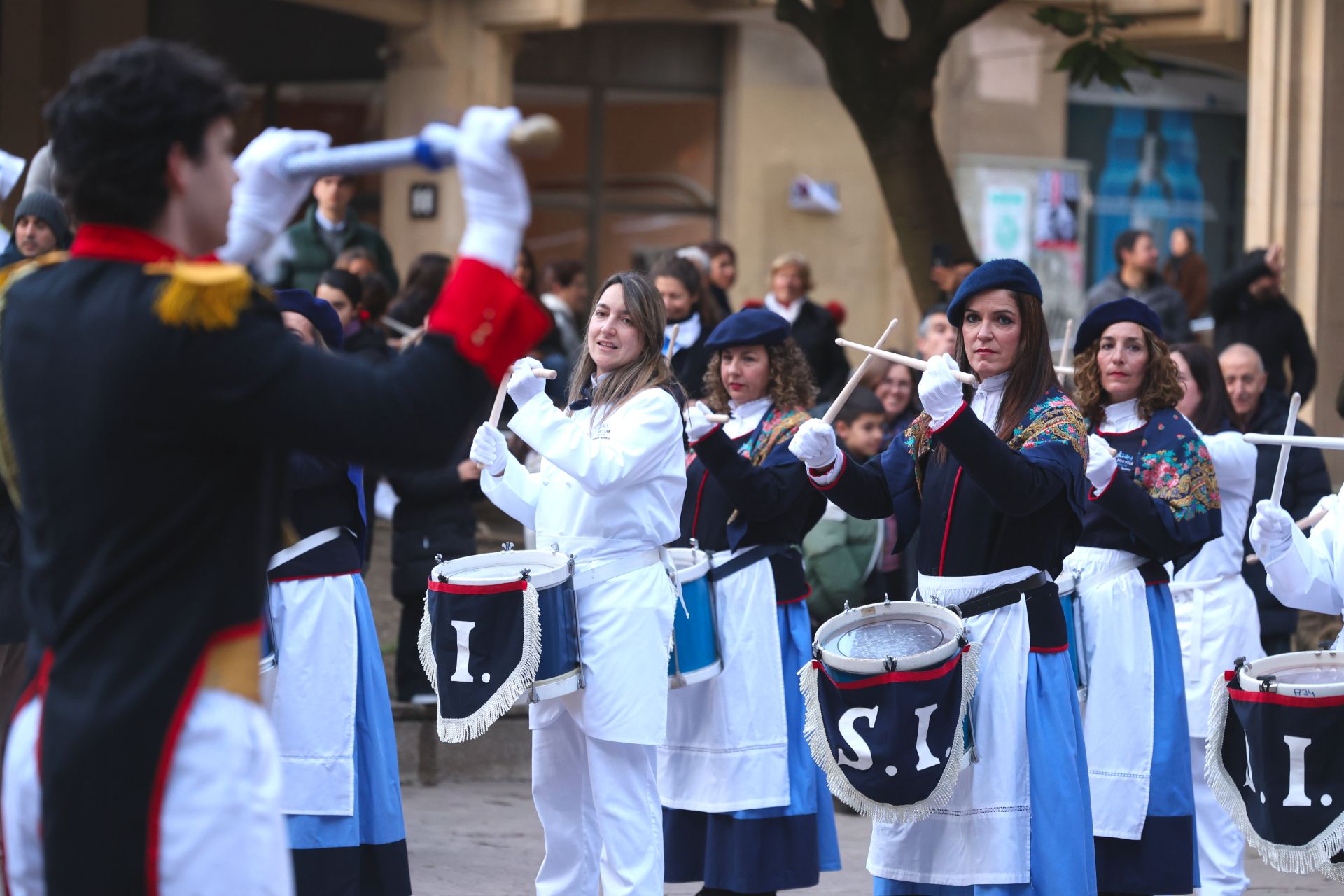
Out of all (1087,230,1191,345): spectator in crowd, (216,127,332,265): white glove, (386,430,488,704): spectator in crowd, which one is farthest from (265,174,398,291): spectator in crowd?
(216,127,332,265): white glove

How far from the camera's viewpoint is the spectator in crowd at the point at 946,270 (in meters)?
Answer: 9.22

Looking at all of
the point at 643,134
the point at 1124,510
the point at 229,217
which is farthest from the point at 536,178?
the point at 229,217

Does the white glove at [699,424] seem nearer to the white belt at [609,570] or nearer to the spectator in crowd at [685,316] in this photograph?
the white belt at [609,570]

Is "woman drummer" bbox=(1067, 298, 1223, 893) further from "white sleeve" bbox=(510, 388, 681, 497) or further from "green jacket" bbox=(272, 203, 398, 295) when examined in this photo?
"green jacket" bbox=(272, 203, 398, 295)

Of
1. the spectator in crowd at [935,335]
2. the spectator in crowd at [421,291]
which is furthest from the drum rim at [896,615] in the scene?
the spectator in crowd at [421,291]

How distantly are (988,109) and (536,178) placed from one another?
13.9 feet

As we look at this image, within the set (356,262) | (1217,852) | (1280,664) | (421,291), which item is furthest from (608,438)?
(356,262)

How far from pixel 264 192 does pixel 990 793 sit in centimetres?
264

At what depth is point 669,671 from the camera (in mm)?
5535

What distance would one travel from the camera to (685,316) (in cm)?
818

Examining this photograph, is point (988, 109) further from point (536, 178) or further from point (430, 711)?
point (430, 711)

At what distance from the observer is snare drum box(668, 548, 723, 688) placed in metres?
5.56

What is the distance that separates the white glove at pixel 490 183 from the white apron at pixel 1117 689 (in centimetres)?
348

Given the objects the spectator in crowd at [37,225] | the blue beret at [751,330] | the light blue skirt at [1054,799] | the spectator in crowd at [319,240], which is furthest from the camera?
the spectator in crowd at [319,240]
